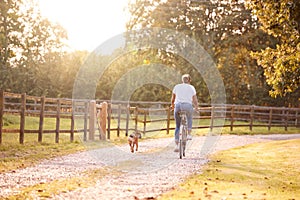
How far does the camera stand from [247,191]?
26.6 ft

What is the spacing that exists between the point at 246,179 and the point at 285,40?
8.32 m

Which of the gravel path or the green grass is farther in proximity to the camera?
the green grass

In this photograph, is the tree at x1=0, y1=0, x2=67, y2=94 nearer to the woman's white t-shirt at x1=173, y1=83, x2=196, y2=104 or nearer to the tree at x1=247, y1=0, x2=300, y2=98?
the tree at x1=247, y1=0, x2=300, y2=98

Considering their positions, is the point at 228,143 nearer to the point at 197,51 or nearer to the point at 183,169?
the point at 183,169

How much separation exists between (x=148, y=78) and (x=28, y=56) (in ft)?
45.5

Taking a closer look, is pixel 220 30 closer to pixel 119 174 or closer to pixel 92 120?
pixel 92 120

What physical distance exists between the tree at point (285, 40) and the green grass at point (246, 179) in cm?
216

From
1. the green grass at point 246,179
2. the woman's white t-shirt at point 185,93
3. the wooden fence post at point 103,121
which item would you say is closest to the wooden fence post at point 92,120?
the wooden fence post at point 103,121

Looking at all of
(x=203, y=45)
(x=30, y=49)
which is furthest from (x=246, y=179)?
(x=30, y=49)

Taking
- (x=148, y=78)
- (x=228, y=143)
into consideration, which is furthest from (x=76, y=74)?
(x=228, y=143)

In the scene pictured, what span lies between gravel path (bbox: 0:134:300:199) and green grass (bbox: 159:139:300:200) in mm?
335

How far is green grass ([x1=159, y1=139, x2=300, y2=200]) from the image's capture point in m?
7.76

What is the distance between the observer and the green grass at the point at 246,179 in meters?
7.76

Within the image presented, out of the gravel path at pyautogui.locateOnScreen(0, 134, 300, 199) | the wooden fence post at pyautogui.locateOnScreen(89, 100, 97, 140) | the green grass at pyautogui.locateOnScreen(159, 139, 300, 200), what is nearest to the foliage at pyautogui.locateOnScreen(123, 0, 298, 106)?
the wooden fence post at pyautogui.locateOnScreen(89, 100, 97, 140)
